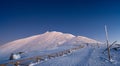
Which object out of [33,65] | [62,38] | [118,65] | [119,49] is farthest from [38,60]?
[62,38]

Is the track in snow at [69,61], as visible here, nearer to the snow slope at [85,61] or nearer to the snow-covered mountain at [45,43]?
the snow slope at [85,61]

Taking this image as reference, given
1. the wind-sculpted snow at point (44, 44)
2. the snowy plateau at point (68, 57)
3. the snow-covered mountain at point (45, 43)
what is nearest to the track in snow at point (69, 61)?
the snowy plateau at point (68, 57)

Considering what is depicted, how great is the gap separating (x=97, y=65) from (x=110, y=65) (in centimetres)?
171

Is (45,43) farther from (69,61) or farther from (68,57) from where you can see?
(69,61)

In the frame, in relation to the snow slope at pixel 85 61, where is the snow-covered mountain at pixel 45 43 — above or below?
above

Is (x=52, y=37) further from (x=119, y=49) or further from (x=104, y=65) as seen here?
(x=104, y=65)

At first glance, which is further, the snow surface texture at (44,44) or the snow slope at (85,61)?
the snow surface texture at (44,44)

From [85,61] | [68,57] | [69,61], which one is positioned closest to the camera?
[85,61]

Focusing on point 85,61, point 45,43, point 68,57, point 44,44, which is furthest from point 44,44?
point 85,61

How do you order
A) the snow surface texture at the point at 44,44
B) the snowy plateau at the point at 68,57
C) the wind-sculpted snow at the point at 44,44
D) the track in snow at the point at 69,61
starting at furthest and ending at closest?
the snow surface texture at the point at 44,44
the wind-sculpted snow at the point at 44,44
the snowy plateau at the point at 68,57
the track in snow at the point at 69,61

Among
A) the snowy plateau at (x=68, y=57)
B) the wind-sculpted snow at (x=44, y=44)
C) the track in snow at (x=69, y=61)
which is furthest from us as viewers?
the wind-sculpted snow at (x=44, y=44)

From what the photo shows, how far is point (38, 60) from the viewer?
121 ft

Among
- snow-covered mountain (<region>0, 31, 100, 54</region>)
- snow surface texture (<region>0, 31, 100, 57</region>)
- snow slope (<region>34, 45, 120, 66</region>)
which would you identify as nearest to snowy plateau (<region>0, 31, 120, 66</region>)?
snow slope (<region>34, 45, 120, 66</region>)

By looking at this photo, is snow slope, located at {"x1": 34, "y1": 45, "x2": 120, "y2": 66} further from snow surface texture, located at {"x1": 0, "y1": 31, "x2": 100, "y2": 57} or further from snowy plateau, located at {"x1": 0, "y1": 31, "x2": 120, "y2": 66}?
snow surface texture, located at {"x1": 0, "y1": 31, "x2": 100, "y2": 57}
